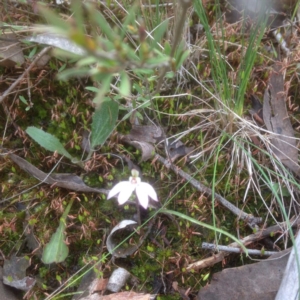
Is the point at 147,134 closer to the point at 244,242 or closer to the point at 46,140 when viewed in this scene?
the point at 46,140

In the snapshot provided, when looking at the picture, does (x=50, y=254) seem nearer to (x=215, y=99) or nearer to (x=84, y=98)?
(x=84, y=98)

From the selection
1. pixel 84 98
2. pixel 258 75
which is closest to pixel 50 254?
pixel 84 98

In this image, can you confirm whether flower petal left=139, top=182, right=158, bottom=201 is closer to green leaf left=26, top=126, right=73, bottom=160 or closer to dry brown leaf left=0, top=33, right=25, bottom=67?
green leaf left=26, top=126, right=73, bottom=160

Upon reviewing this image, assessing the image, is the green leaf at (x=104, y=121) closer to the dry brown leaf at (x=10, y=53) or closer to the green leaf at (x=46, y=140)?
the green leaf at (x=46, y=140)

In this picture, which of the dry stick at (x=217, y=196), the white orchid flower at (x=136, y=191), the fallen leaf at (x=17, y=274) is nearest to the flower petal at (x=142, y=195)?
the white orchid flower at (x=136, y=191)

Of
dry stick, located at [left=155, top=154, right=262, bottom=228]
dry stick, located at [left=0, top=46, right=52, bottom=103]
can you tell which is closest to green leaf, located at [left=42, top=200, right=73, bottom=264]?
dry stick, located at [left=155, top=154, right=262, bottom=228]

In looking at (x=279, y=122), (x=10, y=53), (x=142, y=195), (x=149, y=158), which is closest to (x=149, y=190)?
(x=142, y=195)
